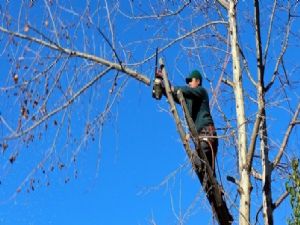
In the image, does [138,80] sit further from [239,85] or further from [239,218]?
[239,218]

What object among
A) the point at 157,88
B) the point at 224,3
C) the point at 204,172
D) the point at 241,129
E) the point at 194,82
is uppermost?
the point at 224,3

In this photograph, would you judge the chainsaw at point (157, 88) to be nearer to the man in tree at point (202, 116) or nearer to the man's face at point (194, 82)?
the man in tree at point (202, 116)

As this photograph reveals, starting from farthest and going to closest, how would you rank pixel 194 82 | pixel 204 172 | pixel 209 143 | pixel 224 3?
pixel 224 3, pixel 194 82, pixel 209 143, pixel 204 172

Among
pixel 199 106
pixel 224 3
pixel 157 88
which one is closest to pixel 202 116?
pixel 199 106

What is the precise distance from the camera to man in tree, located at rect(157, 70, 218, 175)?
19.0ft

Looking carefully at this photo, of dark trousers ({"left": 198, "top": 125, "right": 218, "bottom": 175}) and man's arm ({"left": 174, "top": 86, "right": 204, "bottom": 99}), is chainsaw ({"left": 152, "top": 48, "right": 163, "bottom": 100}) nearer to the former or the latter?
man's arm ({"left": 174, "top": 86, "right": 204, "bottom": 99})

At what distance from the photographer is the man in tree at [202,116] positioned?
579 cm

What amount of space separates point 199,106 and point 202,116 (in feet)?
0.35

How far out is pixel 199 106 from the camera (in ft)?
20.0

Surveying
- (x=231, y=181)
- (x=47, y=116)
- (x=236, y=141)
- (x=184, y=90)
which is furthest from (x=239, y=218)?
(x=47, y=116)

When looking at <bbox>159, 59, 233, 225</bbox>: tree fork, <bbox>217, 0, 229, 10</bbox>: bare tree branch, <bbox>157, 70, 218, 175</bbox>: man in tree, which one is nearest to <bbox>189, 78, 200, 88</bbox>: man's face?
<bbox>157, 70, 218, 175</bbox>: man in tree

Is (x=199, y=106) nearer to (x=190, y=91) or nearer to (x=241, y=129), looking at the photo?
(x=190, y=91)

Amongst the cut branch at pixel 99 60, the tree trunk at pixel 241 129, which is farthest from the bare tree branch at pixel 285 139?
the cut branch at pixel 99 60

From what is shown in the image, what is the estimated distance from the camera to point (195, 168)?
5.50 metres
